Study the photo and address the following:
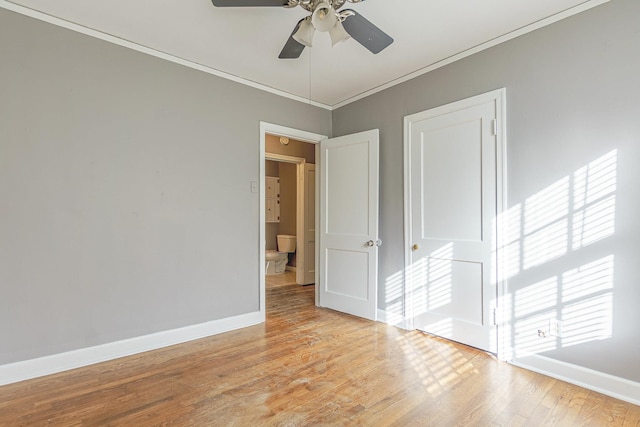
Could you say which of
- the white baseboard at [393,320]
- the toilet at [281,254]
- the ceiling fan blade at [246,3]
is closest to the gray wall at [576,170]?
the white baseboard at [393,320]

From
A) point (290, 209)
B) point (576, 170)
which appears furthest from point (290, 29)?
point (290, 209)

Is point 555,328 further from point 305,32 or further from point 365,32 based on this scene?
point 305,32

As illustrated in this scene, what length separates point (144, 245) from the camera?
2.71 m

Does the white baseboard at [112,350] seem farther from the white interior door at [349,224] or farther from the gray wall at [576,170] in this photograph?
the gray wall at [576,170]

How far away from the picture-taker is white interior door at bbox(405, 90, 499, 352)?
2.62 meters

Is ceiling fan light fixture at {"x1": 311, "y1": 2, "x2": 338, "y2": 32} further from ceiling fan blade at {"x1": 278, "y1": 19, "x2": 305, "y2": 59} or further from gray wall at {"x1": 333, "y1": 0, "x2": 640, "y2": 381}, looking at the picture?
gray wall at {"x1": 333, "y1": 0, "x2": 640, "y2": 381}

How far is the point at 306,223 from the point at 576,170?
3689mm

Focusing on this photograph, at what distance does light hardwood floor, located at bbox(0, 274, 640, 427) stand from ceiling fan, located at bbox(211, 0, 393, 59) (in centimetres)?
220

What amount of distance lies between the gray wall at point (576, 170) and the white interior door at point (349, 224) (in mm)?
1286

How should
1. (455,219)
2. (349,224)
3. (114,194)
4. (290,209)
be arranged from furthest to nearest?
(290,209) → (349,224) → (455,219) → (114,194)

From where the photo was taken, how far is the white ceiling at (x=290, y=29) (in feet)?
7.21

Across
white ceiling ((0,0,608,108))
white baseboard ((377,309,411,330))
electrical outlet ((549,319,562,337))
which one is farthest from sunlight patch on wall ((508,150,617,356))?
white ceiling ((0,0,608,108))

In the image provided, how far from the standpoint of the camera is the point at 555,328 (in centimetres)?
226

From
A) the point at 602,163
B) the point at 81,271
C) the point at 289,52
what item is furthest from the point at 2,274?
the point at 602,163
